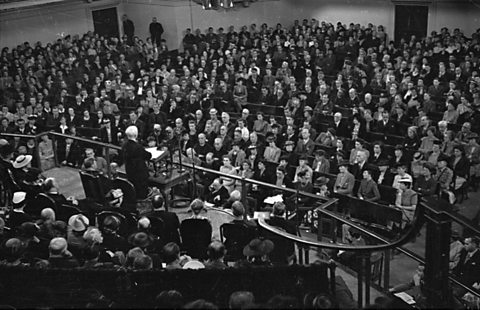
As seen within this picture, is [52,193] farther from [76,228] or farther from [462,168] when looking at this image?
[462,168]

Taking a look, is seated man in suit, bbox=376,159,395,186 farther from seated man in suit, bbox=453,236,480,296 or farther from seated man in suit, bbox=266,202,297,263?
seated man in suit, bbox=266,202,297,263

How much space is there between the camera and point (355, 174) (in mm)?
10844

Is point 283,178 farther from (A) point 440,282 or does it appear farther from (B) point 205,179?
(A) point 440,282

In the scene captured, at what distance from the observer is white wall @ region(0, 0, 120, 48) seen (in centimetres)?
2086

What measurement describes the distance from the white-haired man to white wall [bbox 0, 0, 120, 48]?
13942mm

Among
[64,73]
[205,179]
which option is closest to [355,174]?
[205,179]

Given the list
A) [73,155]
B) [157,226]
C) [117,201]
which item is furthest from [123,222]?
[73,155]

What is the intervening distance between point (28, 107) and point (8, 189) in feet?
20.8

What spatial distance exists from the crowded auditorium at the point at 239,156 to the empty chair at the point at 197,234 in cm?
2

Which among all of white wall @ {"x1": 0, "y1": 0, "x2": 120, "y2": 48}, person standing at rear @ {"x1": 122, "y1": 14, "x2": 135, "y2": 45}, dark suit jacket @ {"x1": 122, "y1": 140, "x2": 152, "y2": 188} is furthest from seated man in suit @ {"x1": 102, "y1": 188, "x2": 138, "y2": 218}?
person standing at rear @ {"x1": 122, "y1": 14, "x2": 135, "y2": 45}

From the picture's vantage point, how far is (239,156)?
11.6 m

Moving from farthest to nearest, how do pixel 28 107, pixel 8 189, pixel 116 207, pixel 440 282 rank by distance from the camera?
pixel 28 107 < pixel 8 189 < pixel 116 207 < pixel 440 282

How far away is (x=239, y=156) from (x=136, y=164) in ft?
11.5

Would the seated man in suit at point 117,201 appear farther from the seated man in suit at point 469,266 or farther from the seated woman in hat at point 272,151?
the seated woman in hat at point 272,151
